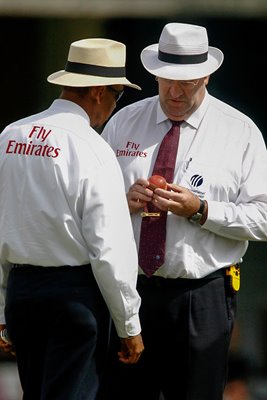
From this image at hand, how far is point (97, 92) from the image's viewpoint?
5355 millimetres

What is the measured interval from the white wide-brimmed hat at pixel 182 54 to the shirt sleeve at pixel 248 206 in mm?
393

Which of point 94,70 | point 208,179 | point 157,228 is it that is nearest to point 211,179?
Answer: point 208,179

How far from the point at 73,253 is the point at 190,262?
621 mm

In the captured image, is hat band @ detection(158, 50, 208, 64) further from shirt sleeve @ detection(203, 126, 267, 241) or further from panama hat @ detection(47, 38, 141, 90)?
shirt sleeve @ detection(203, 126, 267, 241)

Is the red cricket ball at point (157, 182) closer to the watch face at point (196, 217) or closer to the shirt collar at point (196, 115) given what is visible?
the watch face at point (196, 217)

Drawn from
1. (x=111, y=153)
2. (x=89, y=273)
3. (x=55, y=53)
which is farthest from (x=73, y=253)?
(x=55, y=53)

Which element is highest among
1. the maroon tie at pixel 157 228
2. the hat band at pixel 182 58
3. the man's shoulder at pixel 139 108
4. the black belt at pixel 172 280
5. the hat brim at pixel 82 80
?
the hat brim at pixel 82 80

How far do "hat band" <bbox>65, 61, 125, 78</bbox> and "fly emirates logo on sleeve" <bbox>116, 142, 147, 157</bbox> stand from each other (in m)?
0.41

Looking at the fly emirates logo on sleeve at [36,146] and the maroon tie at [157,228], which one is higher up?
the fly emirates logo on sleeve at [36,146]

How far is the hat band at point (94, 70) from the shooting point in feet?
17.7

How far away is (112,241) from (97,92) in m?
0.66

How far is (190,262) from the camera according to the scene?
5.55 metres

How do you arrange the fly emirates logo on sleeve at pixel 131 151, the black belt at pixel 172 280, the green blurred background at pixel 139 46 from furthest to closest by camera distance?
the green blurred background at pixel 139 46
the fly emirates logo on sleeve at pixel 131 151
the black belt at pixel 172 280

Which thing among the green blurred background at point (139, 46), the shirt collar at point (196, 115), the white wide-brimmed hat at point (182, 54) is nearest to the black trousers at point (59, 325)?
the shirt collar at point (196, 115)
